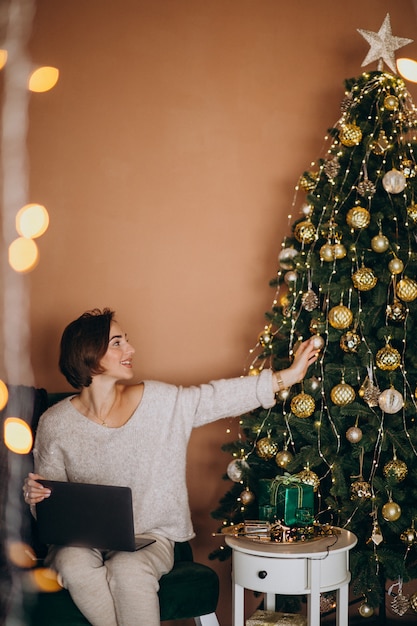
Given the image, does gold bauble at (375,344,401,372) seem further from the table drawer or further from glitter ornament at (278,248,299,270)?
the table drawer

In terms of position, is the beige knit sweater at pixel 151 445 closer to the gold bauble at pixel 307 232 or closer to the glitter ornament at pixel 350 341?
the glitter ornament at pixel 350 341

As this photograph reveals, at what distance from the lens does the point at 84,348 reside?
105 inches

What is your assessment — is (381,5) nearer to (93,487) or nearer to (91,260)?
(91,260)

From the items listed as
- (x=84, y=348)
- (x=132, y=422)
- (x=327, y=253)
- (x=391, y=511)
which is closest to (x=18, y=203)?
(x=84, y=348)

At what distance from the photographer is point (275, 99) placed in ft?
10.8

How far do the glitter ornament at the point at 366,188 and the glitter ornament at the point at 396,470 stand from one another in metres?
0.94

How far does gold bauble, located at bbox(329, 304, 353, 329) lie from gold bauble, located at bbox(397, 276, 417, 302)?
185mm

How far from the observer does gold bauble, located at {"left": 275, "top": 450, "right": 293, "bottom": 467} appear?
2.60 meters

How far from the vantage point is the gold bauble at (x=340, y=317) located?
2.53m

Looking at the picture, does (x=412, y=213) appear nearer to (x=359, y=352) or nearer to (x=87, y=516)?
(x=359, y=352)

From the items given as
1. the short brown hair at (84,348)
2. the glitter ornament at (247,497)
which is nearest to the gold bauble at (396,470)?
the glitter ornament at (247,497)

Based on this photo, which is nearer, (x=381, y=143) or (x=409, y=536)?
(x=409, y=536)

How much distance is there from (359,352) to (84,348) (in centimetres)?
99

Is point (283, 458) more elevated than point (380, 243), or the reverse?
point (380, 243)
